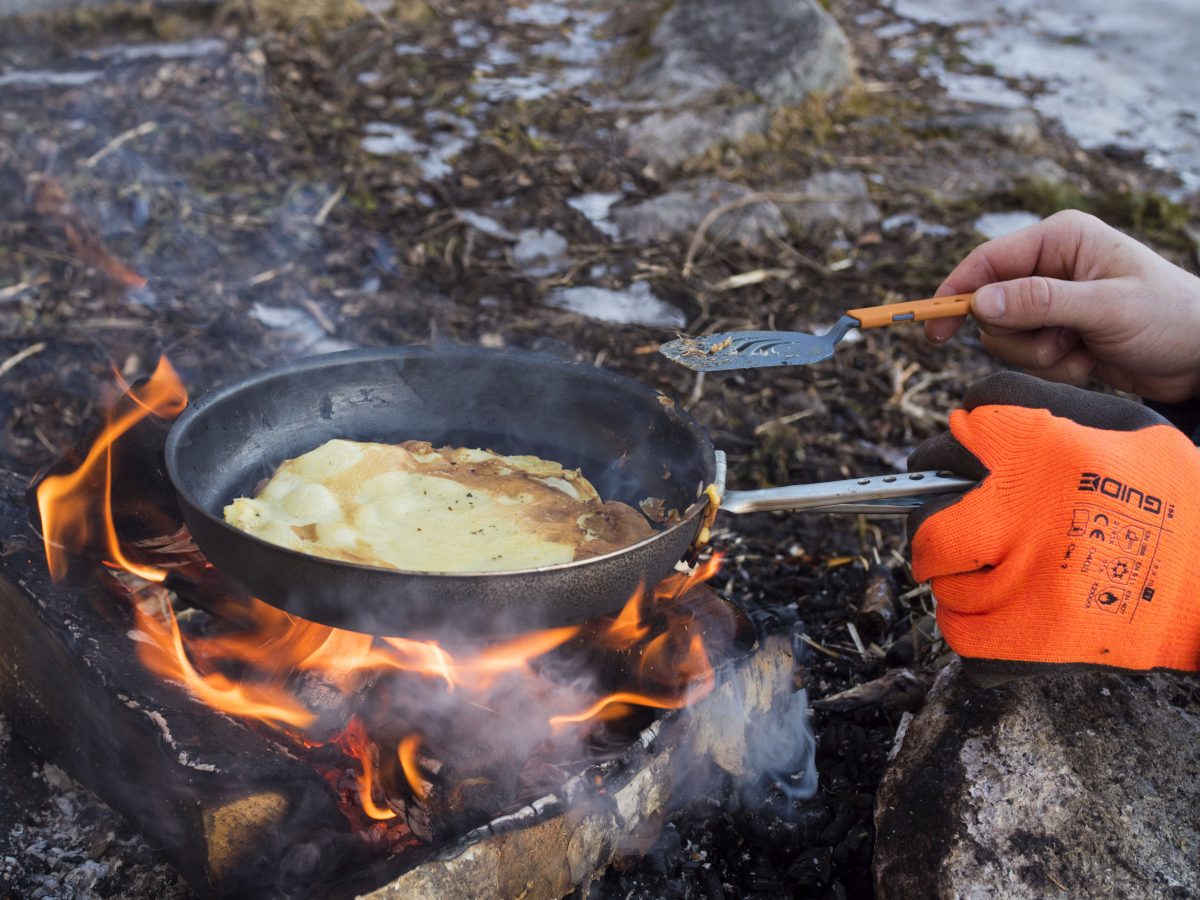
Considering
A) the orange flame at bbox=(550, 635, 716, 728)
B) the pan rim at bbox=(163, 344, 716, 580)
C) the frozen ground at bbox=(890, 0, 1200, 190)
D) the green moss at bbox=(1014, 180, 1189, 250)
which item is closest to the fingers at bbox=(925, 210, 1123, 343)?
the pan rim at bbox=(163, 344, 716, 580)

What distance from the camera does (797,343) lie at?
2.70m

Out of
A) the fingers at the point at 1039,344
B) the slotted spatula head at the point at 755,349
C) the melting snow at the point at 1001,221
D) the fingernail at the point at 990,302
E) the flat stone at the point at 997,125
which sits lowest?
the melting snow at the point at 1001,221

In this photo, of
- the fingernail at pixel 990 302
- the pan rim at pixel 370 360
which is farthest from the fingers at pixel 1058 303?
the pan rim at pixel 370 360

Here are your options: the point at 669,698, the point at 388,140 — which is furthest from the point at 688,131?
the point at 669,698

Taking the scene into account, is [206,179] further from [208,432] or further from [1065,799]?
[1065,799]

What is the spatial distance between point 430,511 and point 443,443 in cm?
54

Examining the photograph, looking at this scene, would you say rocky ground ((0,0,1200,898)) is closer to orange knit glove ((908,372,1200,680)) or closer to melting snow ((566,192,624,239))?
melting snow ((566,192,624,239))

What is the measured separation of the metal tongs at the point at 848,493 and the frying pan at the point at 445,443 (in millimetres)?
17

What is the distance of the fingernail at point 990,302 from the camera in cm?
259

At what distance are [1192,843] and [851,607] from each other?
141cm

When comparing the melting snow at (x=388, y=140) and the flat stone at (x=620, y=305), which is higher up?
the melting snow at (x=388, y=140)

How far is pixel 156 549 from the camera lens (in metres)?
2.73

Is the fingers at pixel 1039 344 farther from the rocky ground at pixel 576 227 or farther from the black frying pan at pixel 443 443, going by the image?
the black frying pan at pixel 443 443

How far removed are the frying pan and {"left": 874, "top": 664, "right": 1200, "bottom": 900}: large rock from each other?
27.2 inches
